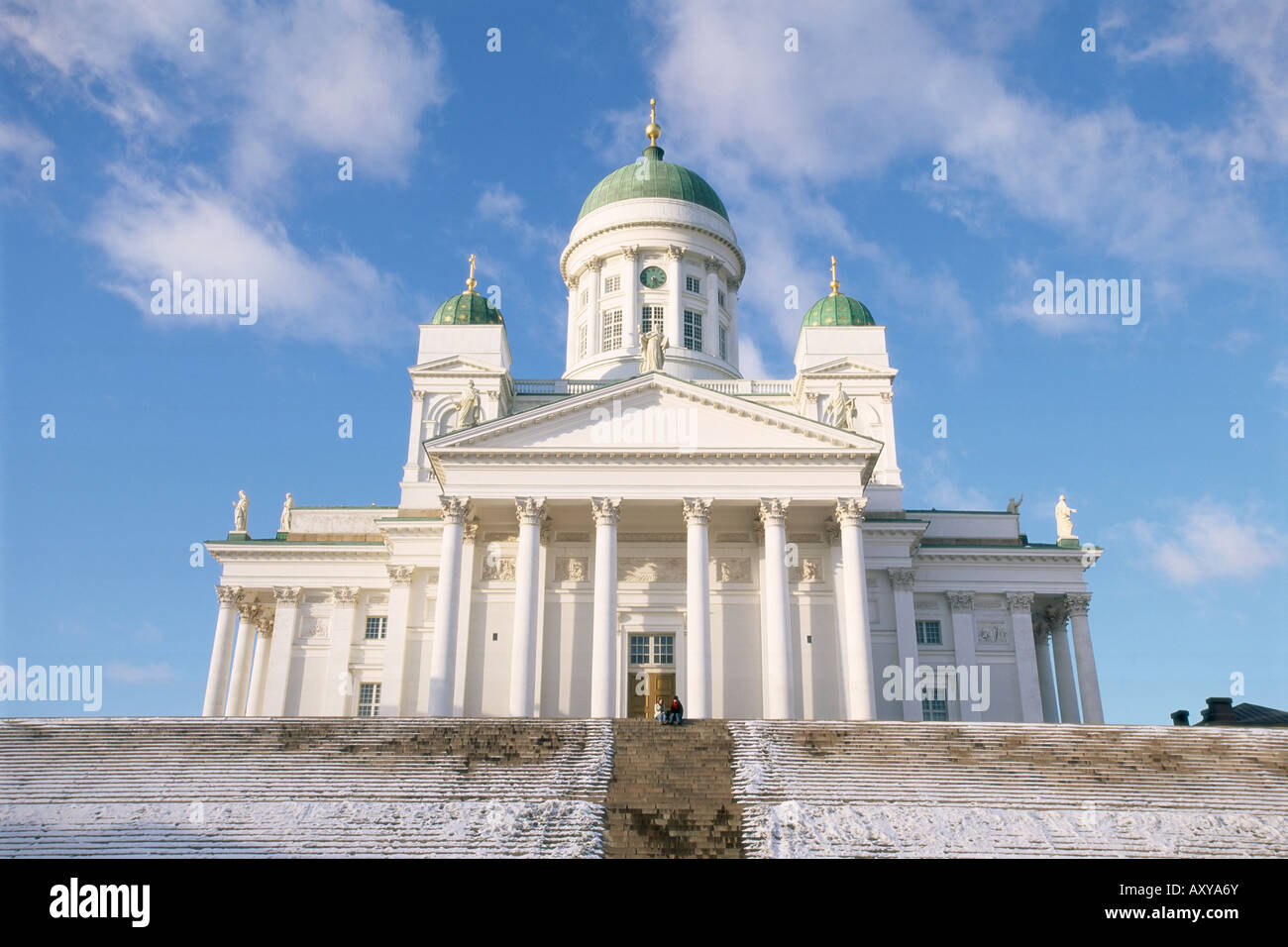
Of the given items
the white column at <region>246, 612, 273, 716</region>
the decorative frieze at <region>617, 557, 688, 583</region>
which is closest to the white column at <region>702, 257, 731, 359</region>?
the decorative frieze at <region>617, 557, 688, 583</region>

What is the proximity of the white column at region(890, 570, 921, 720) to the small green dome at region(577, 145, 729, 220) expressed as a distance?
66.1 feet

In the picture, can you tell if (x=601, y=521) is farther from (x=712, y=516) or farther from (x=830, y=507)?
A: (x=830, y=507)

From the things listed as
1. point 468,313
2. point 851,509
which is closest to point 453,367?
point 468,313

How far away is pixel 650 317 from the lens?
46.8 meters

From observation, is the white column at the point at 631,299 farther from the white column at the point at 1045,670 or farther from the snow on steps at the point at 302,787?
the snow on steps at the point at 302,787

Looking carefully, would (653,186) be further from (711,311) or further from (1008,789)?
(1008,789)

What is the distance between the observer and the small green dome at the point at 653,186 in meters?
48.7

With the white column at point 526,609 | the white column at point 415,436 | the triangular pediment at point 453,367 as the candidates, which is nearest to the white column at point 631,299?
the triangular pediment at point 453,367

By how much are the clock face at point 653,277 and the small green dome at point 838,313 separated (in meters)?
6.55

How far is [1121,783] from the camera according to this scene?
867 inches

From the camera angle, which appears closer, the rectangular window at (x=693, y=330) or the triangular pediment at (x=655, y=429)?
the triangular pediment at (x=655, y=429)
